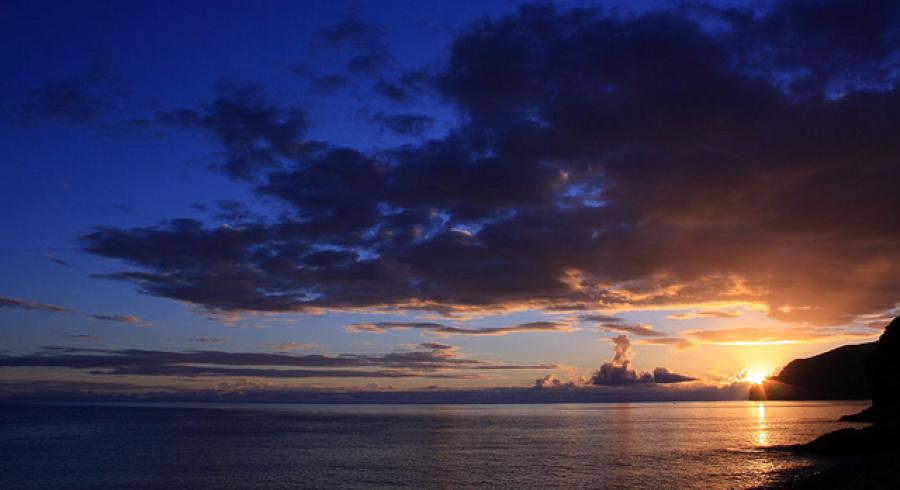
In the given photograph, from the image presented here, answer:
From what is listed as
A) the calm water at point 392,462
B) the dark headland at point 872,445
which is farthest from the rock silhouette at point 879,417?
the calm water at point 392,462

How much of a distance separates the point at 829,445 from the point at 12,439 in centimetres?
14966

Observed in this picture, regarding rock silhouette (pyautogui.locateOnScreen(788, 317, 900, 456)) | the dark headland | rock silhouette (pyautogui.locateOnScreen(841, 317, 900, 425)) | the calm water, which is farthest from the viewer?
rock silhouette (pyautogui.locateOnScreen(841, 317, 900, 425))

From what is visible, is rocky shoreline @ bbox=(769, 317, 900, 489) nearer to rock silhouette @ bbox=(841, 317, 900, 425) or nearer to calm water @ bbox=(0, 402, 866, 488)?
rock silhouette @ bbox=(841, 317, 900, 425)

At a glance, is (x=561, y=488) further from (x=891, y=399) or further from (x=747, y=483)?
(x=891, y=399)

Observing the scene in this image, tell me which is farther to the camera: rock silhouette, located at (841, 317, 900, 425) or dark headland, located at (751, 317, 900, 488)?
rock silhouette, located at (841, 317, 900, 425)

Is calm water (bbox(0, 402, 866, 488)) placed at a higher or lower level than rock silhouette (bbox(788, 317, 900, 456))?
lower

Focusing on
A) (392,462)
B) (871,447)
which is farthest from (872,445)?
(392,462)

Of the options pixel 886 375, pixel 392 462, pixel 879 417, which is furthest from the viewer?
pixel 879 417

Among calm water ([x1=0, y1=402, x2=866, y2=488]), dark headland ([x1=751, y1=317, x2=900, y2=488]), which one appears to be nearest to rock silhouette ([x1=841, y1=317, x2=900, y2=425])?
dark headland ([x1=751, y1=317, x2=900, y2=488])

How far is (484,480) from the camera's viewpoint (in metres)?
74.6

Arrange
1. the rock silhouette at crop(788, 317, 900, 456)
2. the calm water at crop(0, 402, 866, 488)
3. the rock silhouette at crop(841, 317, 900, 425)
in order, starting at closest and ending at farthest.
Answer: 1. the calm water at crop(0, 402, 866, 488)
2. the rock silhouette at crop(788, 317, 900, 456)
3. the rock silhouette at crop(841, 317, 900, 425)

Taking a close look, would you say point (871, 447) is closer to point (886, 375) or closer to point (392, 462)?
point (392, 462)

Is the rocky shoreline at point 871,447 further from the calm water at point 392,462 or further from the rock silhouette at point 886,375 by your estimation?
the calm water at point 392,462

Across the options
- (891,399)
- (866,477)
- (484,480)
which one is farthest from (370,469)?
(891,399)
